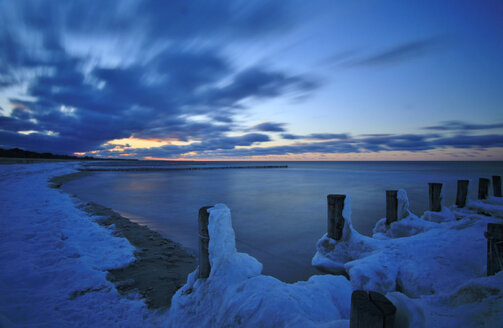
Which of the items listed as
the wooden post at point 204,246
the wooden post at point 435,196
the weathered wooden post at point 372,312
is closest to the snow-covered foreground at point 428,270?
the weathered wooden post at point 372,312

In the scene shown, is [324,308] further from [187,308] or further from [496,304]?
[187,308]

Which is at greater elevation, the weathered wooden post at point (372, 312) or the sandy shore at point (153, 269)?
the weathered wooden post at point (372, 312)

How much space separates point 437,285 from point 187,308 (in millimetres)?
3777

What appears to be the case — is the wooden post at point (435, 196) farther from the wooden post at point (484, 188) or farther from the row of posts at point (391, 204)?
the wooden post at point (484, 188)

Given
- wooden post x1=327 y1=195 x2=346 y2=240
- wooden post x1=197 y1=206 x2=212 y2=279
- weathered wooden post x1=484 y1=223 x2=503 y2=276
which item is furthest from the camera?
wooden post x1=327 y1=195 x2=346 y2=240

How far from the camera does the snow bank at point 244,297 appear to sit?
251 centimetres

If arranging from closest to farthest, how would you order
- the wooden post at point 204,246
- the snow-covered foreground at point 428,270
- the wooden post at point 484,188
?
the snow-covered foreground at point 428,270 < the wooden post at point 204,246 < the wooden post at point 484,188

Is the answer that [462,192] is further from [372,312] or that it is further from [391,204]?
[372,312]

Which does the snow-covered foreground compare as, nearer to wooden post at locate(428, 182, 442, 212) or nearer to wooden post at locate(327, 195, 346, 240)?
wooden post at locate(327, 195, 346, 240)

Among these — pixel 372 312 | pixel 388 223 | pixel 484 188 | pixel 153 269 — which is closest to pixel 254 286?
pixel 372 312

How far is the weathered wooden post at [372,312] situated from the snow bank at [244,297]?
2.77 feet

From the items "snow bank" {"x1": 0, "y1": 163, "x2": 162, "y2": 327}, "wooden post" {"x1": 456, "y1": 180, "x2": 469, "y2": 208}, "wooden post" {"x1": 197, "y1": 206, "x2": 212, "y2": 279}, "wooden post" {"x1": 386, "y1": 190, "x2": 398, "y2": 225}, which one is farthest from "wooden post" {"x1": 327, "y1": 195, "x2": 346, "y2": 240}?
"wooden post" {"x1": 456, "y1": 180, "x2": 469, "y2": 208}

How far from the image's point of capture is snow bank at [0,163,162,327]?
319 centimetres

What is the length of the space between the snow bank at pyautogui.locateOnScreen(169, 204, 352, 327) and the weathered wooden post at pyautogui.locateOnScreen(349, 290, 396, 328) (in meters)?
0.85
